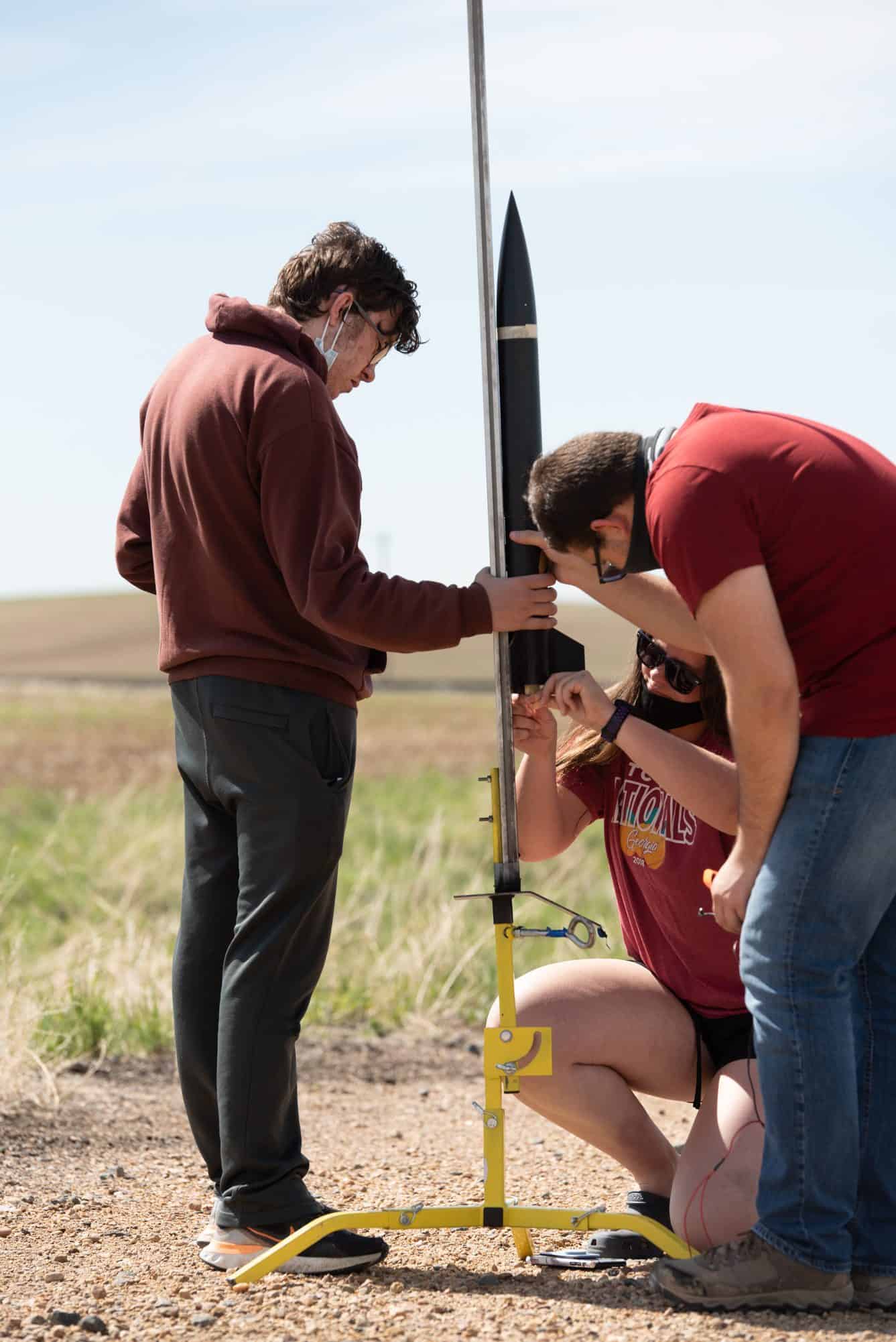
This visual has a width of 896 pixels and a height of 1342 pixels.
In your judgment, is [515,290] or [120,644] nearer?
[515,290]

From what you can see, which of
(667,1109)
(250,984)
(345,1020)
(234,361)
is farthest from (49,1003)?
(234,361)

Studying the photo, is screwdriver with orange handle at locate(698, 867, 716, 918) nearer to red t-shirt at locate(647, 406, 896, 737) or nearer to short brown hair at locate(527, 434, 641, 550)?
red t-shirt at locate(647, 406, 896, 737)

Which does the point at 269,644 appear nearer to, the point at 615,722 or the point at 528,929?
the point at 615,722

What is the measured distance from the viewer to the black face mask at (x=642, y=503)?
3.08m

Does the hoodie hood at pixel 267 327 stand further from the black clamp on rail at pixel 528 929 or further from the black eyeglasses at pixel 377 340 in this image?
A: the black clamp on rail at pixel 528 929

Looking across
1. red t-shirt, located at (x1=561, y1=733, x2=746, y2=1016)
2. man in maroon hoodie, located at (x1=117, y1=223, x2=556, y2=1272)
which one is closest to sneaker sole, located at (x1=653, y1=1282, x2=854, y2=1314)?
red t-shirt, located at (x1=561, y1=733, x2=746, y2=1016)

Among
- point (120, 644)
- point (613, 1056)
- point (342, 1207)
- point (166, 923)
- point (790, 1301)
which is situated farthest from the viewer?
point (120, 644)

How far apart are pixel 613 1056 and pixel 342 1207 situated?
1038mm

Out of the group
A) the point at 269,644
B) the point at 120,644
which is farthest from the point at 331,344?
the point at 120,644

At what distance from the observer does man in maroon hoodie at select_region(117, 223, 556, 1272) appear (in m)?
3.28

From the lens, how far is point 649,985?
11.9 ft

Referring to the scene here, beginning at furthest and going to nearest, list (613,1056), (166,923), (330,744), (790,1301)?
(166,923)
(613,1056)
(330,744)
(790,1301)

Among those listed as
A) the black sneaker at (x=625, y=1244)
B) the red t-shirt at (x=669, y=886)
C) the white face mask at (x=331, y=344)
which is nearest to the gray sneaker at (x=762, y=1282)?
the black sneaker at (x=625, y=1244)

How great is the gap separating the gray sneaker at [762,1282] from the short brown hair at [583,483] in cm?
145
